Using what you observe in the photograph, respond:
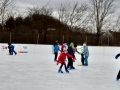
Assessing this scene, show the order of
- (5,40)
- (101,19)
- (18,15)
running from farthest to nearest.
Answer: (18,15) → (101,19) → (5,40)

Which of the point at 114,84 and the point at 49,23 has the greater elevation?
the point at 49,23

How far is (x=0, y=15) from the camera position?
39.2 m

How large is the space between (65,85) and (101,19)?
30715 mm

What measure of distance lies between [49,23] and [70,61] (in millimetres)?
29738

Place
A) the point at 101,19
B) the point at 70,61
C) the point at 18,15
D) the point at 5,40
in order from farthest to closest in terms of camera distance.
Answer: the point at 18,15
the point at 101,19
the point at 5,40
the point at 70,61

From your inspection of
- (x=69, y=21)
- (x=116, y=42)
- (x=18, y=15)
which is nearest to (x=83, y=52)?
(x=116, y=42)

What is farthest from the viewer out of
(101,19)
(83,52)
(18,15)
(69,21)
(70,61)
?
(18,15)

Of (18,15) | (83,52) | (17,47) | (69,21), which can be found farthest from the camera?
(18,15)

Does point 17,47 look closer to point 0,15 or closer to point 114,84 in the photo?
point 0,15

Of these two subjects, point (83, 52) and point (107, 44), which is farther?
point (107, 44)

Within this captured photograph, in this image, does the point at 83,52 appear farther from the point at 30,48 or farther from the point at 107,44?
the point at 107,44

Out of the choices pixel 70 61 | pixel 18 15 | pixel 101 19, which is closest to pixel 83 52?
pixel 70 61

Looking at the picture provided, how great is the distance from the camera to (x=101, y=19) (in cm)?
3744

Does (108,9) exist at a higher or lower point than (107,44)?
higher
